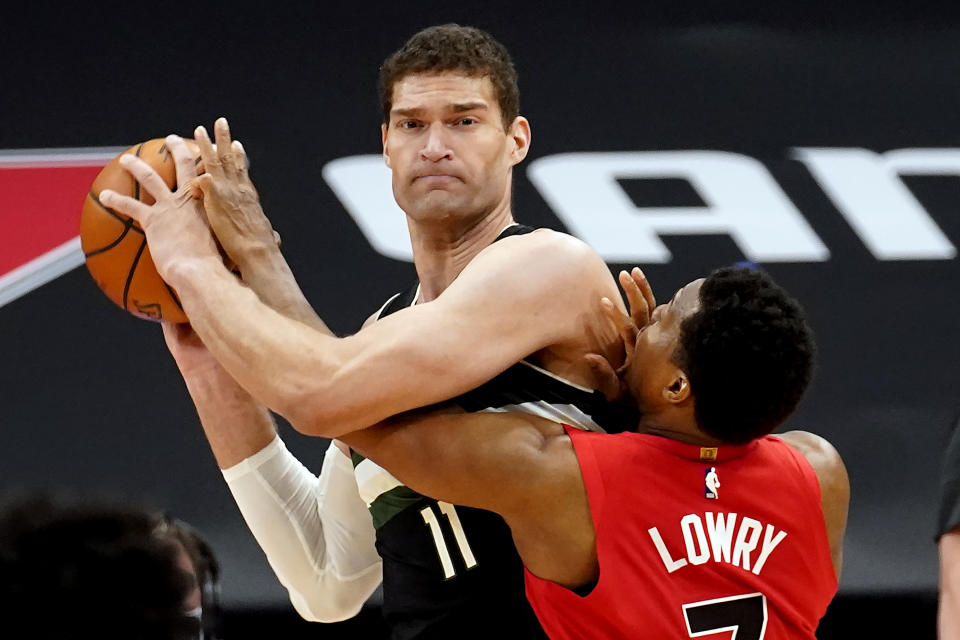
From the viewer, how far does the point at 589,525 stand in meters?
2.34

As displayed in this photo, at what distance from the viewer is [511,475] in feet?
7.55

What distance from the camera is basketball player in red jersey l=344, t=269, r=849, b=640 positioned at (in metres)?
2.32

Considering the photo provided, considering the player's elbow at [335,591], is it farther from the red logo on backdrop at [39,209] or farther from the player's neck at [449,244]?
the red logo on backdrop at [39,209]

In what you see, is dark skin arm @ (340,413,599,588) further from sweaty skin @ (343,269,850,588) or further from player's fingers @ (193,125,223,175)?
player's fingers @ (193,125,223,175)

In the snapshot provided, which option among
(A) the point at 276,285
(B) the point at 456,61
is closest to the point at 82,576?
(A) the point at 276,285

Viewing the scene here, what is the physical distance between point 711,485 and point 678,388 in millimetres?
185

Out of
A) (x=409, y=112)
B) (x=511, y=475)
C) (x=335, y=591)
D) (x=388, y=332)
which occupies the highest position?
(x=409, y=112)

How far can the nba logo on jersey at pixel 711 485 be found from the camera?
241 cm

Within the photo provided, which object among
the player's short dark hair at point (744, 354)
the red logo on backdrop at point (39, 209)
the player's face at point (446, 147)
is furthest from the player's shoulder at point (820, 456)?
the red logo on backdrop at point (39, 209)

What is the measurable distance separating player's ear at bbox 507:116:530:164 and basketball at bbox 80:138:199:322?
0.69 m

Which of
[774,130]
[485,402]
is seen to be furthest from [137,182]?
[774,130]

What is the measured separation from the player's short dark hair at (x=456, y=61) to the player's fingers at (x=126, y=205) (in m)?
0.59

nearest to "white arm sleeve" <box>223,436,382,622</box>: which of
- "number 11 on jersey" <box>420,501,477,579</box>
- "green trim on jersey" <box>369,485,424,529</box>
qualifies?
"green trim on jersey" <box>369,485,424,529</box>

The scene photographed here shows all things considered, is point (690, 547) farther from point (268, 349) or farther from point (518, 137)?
point (518, 137)
